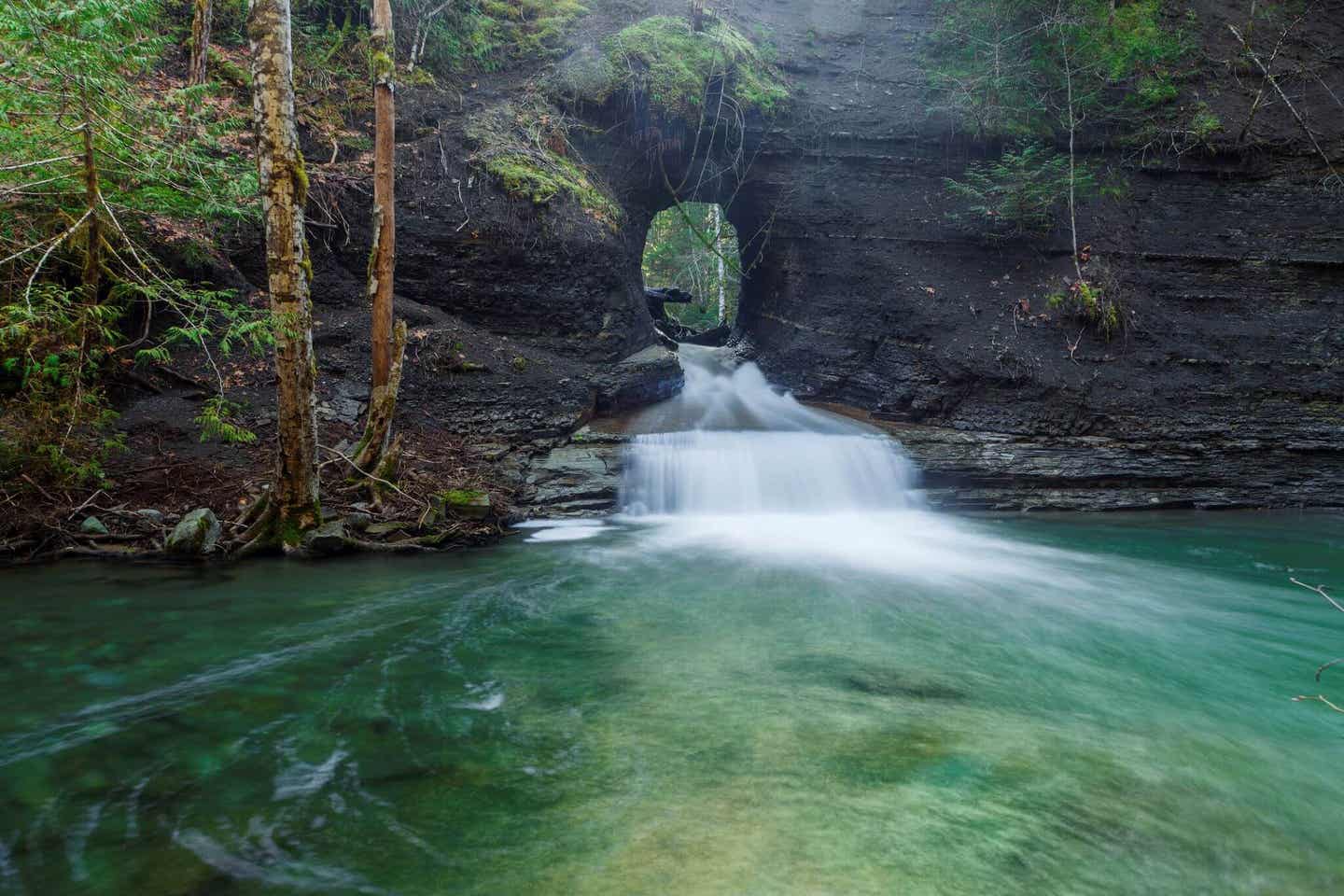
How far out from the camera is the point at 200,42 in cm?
919

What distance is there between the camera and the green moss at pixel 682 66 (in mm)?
12695

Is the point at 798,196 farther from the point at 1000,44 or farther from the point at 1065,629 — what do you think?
the point at 1065,629

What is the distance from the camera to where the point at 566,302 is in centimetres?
1152

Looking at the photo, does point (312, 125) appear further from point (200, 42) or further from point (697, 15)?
point (697, 15)

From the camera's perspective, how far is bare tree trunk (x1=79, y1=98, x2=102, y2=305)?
574 centimetres

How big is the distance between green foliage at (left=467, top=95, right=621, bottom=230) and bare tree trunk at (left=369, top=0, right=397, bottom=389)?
3.74 meters

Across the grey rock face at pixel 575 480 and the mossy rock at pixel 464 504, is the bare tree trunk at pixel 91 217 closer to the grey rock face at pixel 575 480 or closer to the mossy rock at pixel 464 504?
the mossy rock at pixel 464 504

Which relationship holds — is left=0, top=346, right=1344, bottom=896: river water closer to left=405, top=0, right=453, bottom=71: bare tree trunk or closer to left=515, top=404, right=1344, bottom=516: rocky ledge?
left=515, top=404, right=1344, bottom=516: rocky ledge

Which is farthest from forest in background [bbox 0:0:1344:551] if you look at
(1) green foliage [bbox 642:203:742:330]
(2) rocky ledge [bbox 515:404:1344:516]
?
(1) green foliage [bbox 642:203:742:330]

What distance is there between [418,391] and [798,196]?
876 centimetres

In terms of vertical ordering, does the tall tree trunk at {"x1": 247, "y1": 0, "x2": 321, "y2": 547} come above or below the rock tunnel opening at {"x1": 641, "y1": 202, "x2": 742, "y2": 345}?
below

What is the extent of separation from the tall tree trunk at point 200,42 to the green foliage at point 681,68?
5.84m

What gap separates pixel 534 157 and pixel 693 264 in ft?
53.4

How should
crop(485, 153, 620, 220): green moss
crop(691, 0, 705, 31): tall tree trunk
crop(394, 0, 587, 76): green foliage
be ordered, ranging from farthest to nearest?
crop(691, 0, 705, 31): tall tree trunk
crop(394, 0, 587, 76): green foliage
crop(485, 153, 620, 220): green moss
